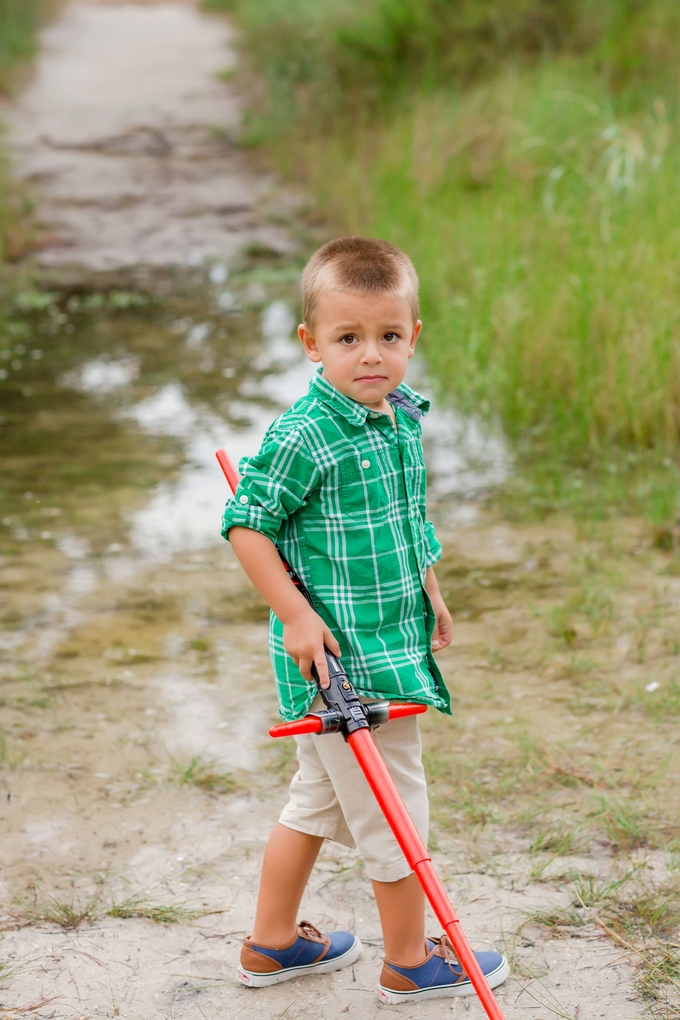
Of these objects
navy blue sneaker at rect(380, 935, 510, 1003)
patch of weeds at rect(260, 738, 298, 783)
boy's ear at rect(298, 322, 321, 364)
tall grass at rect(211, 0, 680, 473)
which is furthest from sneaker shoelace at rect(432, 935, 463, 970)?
tall grass at rect(211, 0, 680, 473)

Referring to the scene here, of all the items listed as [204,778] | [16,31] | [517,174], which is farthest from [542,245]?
[16,31]

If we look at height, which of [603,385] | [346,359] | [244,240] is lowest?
[244,240]

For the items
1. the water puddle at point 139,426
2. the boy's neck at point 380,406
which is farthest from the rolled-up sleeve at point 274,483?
the water puddle at point 139,426

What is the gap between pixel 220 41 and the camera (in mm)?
15898

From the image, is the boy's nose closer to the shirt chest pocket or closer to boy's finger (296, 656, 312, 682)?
the shirt chest pocket

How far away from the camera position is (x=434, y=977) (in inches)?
85.5

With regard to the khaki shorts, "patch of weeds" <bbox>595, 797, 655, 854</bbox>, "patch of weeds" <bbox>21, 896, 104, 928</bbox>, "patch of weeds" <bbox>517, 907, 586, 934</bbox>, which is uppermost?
the khaki shorts

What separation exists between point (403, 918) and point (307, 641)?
584mm

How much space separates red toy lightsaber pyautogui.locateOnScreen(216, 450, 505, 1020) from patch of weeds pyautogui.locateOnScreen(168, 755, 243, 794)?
1.07 meters

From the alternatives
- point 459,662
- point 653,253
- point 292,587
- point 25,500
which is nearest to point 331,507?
point 292,587

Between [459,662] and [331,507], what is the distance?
1660 mm

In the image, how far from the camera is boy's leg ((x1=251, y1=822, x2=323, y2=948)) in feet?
7.17

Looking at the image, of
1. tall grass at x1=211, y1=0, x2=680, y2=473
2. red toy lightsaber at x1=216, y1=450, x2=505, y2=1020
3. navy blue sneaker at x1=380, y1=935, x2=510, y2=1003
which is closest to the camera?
red toy lightsaber at x1=216, y1=450, x2=505, y2=1020

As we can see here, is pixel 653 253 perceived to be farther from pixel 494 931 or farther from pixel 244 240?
pixel 244 240
